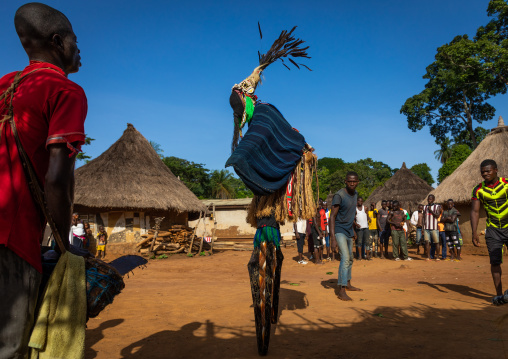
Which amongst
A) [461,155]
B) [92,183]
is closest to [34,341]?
[92,183]

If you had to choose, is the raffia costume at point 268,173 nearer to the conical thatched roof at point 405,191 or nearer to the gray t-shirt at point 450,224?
the gray t-shirt at point 450,224

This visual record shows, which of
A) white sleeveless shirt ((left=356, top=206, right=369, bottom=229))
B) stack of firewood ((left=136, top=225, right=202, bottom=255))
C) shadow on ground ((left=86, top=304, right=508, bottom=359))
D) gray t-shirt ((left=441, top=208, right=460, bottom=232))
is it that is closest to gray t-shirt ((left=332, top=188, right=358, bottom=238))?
shadow on ground ((left=86, top=304, right=508, bottom=359))

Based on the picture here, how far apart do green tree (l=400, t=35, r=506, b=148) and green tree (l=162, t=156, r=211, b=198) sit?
25.3m

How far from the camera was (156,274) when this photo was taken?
10539mm

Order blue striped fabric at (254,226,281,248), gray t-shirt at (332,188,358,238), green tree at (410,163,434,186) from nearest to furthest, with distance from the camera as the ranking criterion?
blue striped fabric at (254,226,281,248) → gray t-shirt at (332,188,358,238) → green tree at (410,163,434,186)

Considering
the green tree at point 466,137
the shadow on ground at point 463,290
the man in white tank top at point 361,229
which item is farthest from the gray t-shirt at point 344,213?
the green tree at point 466,137

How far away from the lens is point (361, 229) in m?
12.7

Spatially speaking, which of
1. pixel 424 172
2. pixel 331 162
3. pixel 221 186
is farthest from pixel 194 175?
pixel 331 162

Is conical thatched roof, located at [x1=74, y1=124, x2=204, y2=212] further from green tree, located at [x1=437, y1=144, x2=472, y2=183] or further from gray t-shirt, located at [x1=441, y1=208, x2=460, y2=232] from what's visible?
green tree, located at [x1=437, y1=144, x2=472, y2=183]

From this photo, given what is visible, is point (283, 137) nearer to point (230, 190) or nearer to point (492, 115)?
point (492, 115)

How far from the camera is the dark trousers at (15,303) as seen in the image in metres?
1.46

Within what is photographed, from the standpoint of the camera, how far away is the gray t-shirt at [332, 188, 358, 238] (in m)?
6.46

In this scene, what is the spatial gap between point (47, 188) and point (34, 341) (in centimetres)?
61

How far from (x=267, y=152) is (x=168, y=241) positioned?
14.4 metres
